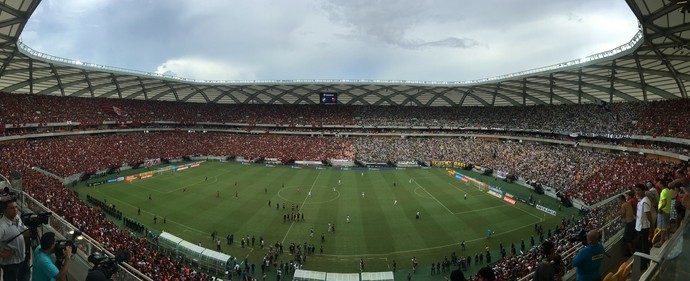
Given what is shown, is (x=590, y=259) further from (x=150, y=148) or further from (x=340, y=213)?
(x=150, y=148)

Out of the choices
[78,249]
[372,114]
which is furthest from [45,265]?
[372,114]

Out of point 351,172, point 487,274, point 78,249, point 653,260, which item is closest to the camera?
point 653,260

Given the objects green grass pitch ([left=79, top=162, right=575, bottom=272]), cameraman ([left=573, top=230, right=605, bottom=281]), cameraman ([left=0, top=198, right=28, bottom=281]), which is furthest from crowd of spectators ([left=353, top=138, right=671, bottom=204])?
cameraman ([left=0, top=198, right=28, bottom=281])

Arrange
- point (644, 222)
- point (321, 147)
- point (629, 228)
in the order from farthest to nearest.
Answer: point (321, 147) < point (629, 228) < point (644, 222)

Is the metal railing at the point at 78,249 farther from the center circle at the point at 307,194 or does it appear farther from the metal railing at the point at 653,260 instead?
the center circle at the point at 307,194

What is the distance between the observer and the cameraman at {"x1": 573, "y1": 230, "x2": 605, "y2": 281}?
17.5 ft

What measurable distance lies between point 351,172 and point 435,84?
76.8 feet

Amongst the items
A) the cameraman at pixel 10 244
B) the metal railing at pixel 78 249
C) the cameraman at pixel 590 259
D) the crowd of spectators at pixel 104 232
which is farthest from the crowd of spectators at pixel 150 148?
the cameraman at pixel 590 259

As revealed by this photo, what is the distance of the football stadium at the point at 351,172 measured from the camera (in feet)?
32.0

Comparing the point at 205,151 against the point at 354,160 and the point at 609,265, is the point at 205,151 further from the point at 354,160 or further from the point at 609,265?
the point at 609,265

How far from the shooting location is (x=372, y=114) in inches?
3054

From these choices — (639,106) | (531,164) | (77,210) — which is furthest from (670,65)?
(77,210)

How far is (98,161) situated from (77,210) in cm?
2808

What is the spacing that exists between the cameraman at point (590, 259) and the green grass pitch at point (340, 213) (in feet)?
58.2
